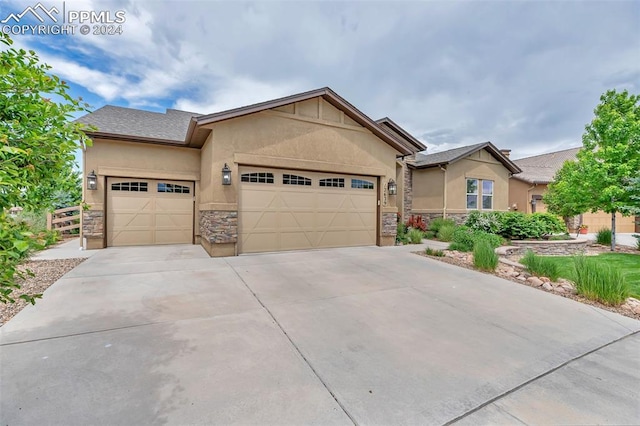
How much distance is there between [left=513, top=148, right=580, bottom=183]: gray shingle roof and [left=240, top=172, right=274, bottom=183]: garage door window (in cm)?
1885

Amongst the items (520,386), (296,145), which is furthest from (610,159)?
(520,386)

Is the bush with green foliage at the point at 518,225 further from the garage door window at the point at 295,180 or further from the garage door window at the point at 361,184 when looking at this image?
the garage door window at the point at 295,180

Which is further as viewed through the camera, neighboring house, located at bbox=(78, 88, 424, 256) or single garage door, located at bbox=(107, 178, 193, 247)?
single garage door, located at bbox=(107, 178, 193, 247)

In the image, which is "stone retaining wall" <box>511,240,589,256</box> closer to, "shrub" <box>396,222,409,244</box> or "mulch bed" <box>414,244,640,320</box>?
"mulch bed" <box>414,244,640,320</box>

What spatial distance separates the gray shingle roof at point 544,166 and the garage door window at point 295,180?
1752 centimetres

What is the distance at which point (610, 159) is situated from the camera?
1070 centimetres

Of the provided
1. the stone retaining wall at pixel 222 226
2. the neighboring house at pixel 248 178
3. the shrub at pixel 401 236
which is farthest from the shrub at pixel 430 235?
the stone retaining wall at pixel 222 226

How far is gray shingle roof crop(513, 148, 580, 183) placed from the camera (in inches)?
788

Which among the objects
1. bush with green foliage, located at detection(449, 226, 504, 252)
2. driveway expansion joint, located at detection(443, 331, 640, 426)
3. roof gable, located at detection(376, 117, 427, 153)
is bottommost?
Result: driveway expansion joint, located at detection(443, 331, 640, 426)

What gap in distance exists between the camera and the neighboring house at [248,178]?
8609 mm

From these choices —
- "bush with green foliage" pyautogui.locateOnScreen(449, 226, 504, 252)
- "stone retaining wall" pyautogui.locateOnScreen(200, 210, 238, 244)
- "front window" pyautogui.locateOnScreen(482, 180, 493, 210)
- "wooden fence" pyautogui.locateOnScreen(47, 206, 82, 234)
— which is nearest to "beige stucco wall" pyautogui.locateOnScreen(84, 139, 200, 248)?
"stone retaining wall" pyautogui.locateOnScreen(200, 210, 238, 244)

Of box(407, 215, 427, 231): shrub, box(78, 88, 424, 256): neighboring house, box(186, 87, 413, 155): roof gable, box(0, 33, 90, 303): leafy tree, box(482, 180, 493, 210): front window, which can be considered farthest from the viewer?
box(482, 180, 493, 210): front window

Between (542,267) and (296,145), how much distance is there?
304 inches

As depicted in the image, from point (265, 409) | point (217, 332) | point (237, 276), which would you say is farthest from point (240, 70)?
point (265, 409)
